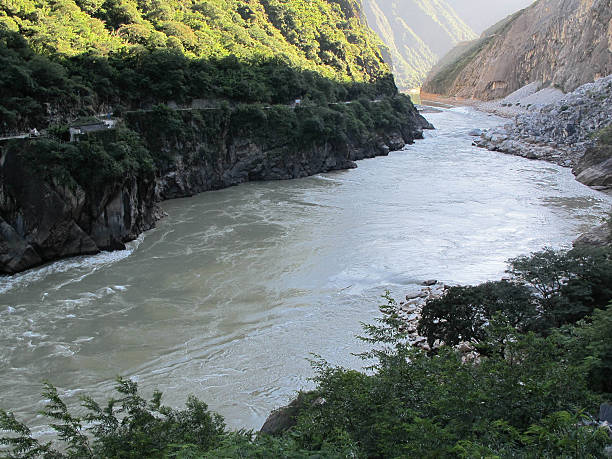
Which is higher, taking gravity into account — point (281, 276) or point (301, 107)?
point (301, 107)

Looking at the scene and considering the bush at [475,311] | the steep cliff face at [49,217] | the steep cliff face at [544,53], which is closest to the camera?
the bush at [475,311]

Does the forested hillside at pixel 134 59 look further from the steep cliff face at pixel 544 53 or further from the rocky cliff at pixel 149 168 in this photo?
the steep cliff face at pixel 544 53

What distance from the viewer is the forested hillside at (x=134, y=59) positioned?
26183 millimetres

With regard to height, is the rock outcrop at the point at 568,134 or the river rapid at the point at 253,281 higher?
the rock outcrop at the point at 568,134

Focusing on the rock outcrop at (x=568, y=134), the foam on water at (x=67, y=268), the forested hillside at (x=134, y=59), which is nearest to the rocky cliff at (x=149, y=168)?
the foam on water at (x=67, y=268)

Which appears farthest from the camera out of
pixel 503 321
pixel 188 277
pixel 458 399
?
pixel 188 277

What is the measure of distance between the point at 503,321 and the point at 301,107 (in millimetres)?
35114

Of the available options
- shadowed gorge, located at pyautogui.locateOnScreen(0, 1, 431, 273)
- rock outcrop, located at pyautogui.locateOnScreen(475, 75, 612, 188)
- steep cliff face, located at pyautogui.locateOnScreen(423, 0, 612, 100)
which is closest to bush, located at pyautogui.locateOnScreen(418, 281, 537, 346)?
shadowed gorge, located at pyautogui.locateOnScreen(0, 1, 431, 273)

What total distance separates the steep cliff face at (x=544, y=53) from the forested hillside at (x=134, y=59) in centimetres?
3697

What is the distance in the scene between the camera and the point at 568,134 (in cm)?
5075

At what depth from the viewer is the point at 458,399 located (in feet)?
24.1

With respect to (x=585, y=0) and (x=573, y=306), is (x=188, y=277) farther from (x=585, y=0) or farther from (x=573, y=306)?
(x=585, y=0)

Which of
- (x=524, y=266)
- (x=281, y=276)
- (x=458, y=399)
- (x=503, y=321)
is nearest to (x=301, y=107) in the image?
(x=281, y=276)

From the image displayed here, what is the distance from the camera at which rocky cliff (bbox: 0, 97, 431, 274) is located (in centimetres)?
2117
